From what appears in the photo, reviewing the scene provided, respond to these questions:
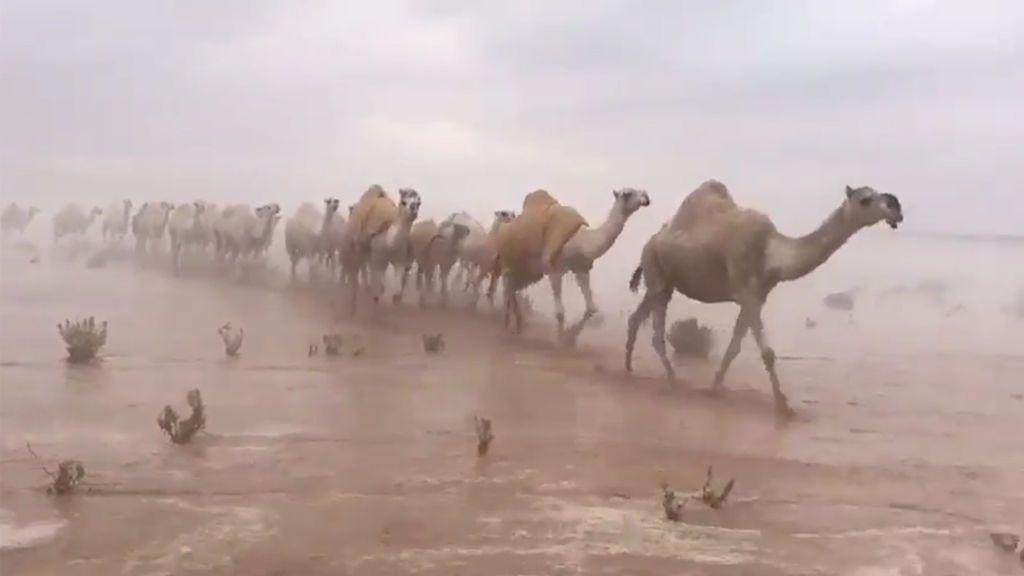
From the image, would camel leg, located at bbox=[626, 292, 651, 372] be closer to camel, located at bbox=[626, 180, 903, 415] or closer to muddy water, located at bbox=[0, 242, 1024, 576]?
camel, located at bbox=[626, 180, 903, 415]

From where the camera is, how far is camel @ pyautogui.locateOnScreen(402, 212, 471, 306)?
1692 cm

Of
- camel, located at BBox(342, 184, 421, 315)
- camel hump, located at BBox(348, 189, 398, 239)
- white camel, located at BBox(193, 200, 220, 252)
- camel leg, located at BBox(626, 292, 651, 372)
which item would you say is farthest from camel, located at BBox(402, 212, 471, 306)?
white camel, located at BBox(193, 200, 220, 252)

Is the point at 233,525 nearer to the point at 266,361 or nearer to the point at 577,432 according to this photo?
the point at 577,432

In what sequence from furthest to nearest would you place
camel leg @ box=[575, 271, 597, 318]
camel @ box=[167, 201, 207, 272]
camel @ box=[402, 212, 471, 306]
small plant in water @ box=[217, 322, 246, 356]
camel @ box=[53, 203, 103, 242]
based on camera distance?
camel @ box=[53, 203, 103, 242]
camel @ box=[167, 201, 207, 272]
camel @ box=[402, 212, 471, 306]
camel leg @ box=[575, 271, 597, 318]
small plant in water @ box=[217, 322, 246, 356]

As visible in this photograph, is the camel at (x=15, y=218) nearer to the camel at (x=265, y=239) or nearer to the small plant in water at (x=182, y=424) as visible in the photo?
the camel at (x=265, y=239)

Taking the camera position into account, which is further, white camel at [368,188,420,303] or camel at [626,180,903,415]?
white camel at [368,188,420,303]

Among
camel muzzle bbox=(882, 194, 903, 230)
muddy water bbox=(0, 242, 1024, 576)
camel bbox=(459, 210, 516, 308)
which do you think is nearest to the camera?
muddy water bbox=(0, 242, 1024, 576)

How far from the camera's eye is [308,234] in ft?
68.6

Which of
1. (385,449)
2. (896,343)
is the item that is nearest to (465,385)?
(385,449)

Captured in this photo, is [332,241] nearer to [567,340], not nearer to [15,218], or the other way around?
[567,340]

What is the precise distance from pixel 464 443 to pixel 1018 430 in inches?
179

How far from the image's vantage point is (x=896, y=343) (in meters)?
15.0

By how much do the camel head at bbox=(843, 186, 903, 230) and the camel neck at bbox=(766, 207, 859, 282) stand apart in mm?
110

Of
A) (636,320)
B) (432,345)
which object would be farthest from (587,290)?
(432,345)
